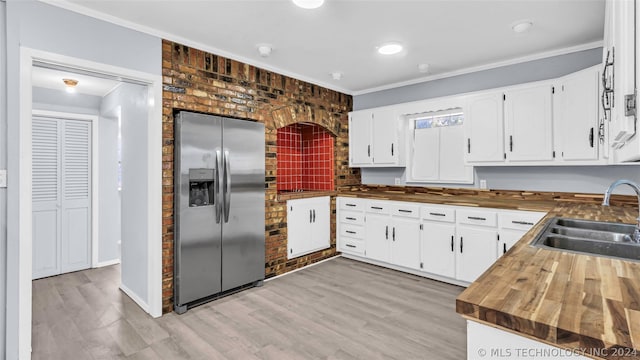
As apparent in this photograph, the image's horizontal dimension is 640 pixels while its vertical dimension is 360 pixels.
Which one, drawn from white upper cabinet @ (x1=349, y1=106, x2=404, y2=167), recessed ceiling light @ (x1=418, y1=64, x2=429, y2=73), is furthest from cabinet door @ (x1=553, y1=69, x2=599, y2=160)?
white upper cabinet @ (x1=349, y1=106, x2=404, y2=167)

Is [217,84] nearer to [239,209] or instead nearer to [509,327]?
[239,209]

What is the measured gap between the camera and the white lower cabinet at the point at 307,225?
4.11 metres

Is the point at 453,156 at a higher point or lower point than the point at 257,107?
lower

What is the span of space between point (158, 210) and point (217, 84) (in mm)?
1383

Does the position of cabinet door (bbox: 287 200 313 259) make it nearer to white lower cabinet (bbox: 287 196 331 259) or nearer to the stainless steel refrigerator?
white lower cabinet (bbox: 287 196 331 259)

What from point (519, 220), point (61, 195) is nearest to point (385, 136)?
point (519, 220)

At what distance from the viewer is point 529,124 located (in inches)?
132

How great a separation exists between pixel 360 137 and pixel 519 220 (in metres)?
2.39

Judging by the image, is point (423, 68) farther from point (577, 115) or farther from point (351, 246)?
point (351, 246)

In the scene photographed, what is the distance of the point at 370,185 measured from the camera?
5.05 meters

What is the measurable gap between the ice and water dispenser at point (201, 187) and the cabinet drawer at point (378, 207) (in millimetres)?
2118

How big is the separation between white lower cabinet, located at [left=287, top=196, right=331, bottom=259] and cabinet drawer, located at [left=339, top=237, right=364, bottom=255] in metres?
0.23

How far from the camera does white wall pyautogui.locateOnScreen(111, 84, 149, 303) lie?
3014 millimetres

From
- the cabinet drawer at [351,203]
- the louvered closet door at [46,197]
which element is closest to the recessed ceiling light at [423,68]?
the cabinet drawer at [351,203]
